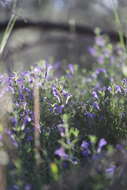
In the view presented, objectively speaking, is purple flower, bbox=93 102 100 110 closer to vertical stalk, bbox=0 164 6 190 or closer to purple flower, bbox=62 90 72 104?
purple flower, bbox=62 90 72 104

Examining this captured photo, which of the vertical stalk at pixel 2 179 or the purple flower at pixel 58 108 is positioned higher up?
the vertical stalk at pixel 2 179

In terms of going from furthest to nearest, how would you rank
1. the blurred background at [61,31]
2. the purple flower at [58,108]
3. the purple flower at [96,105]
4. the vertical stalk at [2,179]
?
the blurred background at [61,31], the purple flower at [96,105], the purple flower at [58,108], the vertical stalk at [2,179]

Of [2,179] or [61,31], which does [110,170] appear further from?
[61,31]

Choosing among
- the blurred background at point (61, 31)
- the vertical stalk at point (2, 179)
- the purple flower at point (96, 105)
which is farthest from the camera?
the blurred background at point (61, 31)

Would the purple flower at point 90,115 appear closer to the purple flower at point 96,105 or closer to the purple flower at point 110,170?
A: the purple flower at point 96,105

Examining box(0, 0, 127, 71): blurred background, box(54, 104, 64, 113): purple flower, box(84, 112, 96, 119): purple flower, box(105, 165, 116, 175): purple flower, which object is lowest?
box(0, 0, 127, 71): blurred background

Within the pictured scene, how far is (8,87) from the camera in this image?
2672mm

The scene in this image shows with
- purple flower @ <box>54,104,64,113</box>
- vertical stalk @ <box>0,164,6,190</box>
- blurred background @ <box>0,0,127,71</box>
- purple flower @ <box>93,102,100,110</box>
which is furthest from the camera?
blurred background @ <box>0,0,127,71</box>

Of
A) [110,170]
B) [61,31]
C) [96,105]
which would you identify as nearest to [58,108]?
[96,105]

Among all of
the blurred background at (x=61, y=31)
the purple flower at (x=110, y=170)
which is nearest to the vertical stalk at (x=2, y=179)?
the purple flower at (x=110, y=170)

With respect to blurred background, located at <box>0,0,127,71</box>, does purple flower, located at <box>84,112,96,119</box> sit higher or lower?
higher

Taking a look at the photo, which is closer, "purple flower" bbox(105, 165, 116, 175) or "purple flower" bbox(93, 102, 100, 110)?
"purple flower" bbox(105, 165, 116, 175)

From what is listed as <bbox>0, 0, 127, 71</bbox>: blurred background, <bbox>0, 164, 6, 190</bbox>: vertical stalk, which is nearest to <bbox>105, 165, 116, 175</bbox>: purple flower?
<bbox>0, 164, 6, 190</bbox>: vertical stalk

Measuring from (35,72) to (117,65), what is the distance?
67.7 inches
